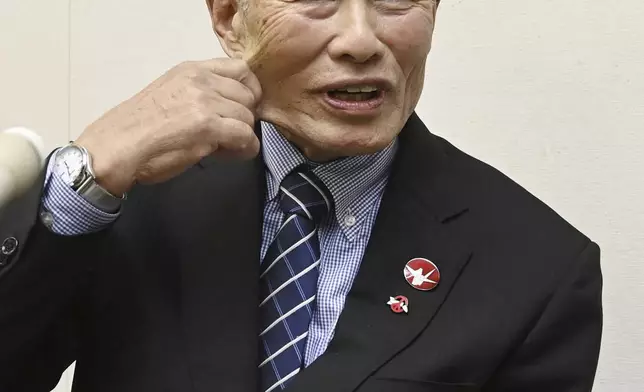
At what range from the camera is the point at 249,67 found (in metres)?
0.87

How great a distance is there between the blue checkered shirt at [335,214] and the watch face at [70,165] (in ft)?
0.66

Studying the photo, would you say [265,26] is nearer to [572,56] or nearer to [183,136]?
[183,136]

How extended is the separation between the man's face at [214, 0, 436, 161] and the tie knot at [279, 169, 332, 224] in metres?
0.05

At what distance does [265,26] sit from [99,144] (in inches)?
7.1

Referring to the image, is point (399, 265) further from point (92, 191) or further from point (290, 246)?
point (92, 191)

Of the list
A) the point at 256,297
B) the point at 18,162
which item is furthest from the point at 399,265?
the point at 18,162

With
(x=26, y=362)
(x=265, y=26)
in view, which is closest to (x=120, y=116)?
(x=265, y=26)

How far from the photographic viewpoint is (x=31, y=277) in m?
0.83

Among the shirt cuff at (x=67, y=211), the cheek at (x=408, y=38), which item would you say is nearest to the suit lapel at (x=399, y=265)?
the cheek at (x=408, y=38)

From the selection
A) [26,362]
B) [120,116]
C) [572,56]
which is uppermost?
[120,116]

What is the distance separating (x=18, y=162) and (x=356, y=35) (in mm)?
337

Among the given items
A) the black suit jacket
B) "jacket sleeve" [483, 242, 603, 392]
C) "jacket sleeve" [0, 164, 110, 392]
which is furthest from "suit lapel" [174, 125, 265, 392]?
"jacket sleeve" [483, 242, 603, 392]

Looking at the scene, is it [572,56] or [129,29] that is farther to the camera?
[129,29]

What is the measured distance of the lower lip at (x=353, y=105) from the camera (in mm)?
831
